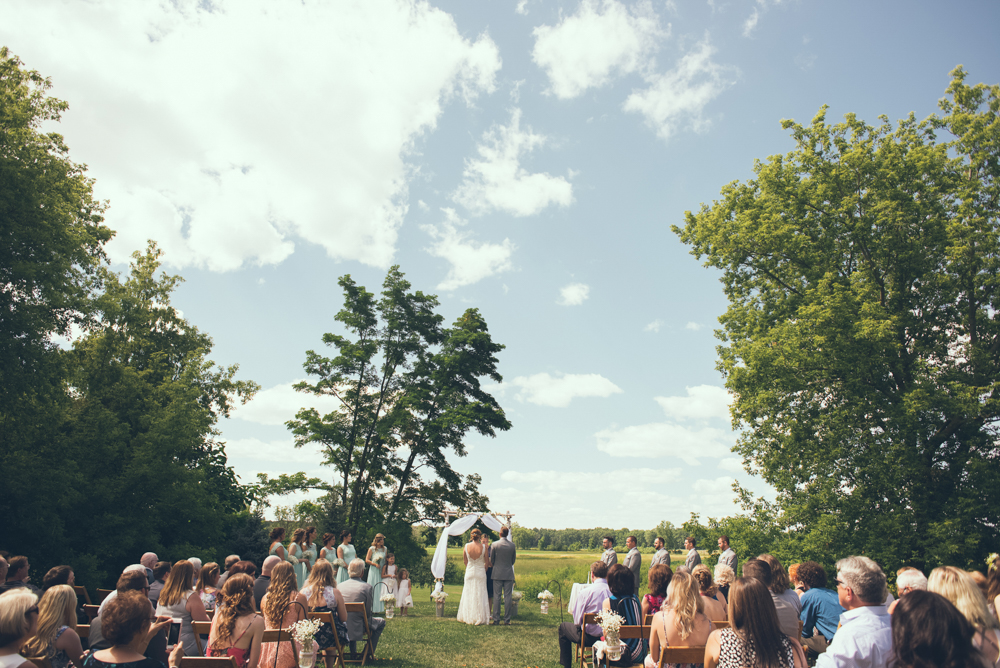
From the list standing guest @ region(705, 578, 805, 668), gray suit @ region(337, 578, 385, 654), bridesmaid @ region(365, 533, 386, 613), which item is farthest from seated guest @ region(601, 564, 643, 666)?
bridesmaid @ region(365, 533, 386, 613)

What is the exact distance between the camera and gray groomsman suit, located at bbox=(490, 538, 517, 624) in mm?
13766

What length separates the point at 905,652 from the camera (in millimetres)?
2900

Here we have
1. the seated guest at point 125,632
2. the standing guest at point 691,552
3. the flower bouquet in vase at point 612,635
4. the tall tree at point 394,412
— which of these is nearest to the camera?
the seated guest at point 125,632

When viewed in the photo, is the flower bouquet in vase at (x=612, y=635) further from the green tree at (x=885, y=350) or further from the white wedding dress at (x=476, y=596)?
the green tree at (x=885, y=350)

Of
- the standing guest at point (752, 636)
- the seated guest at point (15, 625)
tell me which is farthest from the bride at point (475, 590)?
the seated guest at point (15, 625)

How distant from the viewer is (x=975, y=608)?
3527 mm

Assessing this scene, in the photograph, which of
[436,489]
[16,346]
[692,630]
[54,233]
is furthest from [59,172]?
[692,630]

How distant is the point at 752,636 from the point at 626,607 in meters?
2.89

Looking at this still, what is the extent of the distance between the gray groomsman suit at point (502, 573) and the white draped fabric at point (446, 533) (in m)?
3.27

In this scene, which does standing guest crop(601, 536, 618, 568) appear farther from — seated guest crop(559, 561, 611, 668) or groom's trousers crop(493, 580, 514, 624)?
seated guest crop(559, 561, 611, 668)

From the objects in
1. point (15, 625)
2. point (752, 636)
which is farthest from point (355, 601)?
point (752, 636)

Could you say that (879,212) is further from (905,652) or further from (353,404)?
(353,404)

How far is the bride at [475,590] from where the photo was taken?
1363 centimetres

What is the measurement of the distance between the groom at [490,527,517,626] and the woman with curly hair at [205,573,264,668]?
31.1ft
